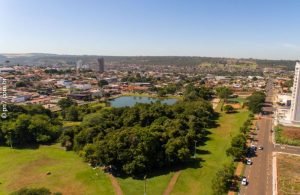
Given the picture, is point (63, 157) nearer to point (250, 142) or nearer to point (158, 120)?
point (158, 120)

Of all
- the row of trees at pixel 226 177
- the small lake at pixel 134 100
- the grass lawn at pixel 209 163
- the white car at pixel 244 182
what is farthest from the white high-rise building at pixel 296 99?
the small lake at pixel 134 100

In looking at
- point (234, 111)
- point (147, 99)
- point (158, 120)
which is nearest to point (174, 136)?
point (158, 120)

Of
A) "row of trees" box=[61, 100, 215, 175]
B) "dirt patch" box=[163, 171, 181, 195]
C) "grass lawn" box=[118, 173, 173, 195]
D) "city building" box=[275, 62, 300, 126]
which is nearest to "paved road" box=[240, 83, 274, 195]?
"dirt patch" box=[163, 171, 181, 195]

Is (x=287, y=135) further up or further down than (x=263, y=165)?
further up

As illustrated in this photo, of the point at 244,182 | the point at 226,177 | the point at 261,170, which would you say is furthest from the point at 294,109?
the point at 226,177

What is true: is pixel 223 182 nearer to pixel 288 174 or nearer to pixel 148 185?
pixel 148 185

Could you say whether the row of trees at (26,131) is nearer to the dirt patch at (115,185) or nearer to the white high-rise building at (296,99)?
the dirt patch at (115,185)
